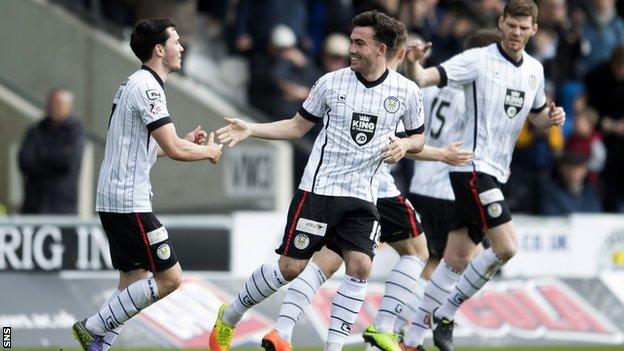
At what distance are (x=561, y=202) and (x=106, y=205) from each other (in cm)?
901

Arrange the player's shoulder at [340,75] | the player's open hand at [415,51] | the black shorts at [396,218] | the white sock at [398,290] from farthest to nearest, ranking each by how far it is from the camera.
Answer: the black shorts at [396,218] → the white sock at [398,290] → the player's open hand at [415,51] → the player's shoulder at [340,75]

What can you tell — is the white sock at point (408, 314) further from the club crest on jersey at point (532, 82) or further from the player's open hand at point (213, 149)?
the player's open hand at point (213, 149)

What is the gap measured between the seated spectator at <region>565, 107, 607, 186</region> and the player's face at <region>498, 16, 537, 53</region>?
704 centimetres

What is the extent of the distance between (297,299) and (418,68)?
2.21 meters

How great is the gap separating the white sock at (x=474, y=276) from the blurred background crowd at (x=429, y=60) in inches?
225

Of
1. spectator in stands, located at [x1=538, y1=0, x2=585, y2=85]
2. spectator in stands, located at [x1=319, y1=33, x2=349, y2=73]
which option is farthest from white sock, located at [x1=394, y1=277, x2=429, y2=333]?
spectator in stands, located at [x1=538, y1=0, x2=585, y2=85]

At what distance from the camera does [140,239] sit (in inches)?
432

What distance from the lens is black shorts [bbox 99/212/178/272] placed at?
35.9 feet

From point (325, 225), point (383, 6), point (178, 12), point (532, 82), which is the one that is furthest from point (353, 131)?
point (178, 12)

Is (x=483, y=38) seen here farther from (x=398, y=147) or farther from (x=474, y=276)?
(x=398, y=147)

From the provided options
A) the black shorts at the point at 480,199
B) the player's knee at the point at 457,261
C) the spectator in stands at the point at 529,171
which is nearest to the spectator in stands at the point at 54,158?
the spectator in stands at the point at 529,171

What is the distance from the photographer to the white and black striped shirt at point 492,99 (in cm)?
1248

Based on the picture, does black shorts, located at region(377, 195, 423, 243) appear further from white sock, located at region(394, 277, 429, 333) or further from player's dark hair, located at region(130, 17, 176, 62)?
player's dark hair, located at region(130, 17, 176, 62)

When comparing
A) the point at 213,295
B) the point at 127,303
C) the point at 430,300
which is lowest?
the point at 213,295
